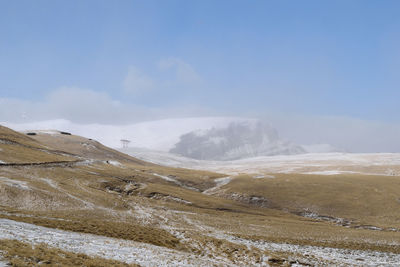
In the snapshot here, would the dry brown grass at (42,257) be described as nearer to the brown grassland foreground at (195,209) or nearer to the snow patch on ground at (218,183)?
the brown grassland foreground at (195,209)

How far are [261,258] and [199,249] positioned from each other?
6.43 m

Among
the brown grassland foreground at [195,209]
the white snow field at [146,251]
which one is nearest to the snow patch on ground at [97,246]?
the white snow field at [146,251]

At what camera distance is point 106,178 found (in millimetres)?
92438

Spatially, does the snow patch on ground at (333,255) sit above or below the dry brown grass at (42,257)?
below

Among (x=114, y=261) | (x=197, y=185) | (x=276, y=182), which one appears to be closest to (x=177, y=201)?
(x=197, y=185)

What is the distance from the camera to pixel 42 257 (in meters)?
21.2

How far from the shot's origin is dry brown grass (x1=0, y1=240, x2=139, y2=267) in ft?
65.5

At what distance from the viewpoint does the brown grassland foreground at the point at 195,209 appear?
3653cm

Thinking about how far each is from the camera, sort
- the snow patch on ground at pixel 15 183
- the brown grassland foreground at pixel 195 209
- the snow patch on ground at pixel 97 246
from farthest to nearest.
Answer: the snow patch on ground at pixel 15 183 < the brown grassland foreground at pixel 195 209 < the snow patch on ground at pixel 97 246

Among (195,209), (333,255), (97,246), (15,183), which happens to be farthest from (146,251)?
(195,209)

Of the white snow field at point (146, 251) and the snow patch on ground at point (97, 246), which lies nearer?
the snow patch on ground at point (97, 246)

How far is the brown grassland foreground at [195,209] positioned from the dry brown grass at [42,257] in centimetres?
6

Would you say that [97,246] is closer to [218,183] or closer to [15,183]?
[15,183]

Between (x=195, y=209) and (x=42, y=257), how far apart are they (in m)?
53.1
